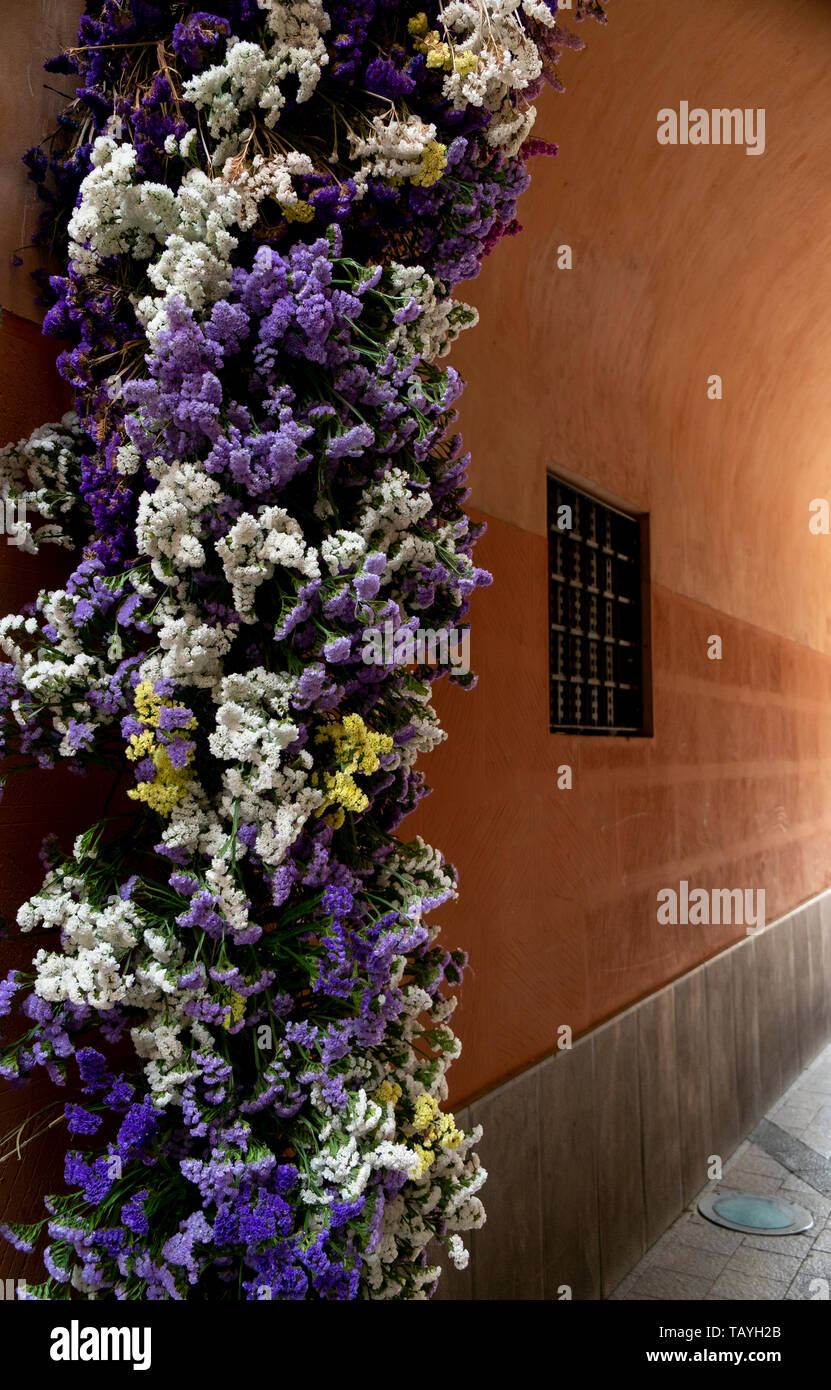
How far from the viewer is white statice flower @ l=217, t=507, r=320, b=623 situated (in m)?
1.63

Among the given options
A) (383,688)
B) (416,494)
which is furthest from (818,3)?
(383,688)

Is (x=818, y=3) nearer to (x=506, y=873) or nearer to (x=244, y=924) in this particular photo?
(x=506, y=873)

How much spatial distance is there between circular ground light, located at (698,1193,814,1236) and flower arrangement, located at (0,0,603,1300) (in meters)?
3.64

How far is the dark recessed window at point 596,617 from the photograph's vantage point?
448 centimetres

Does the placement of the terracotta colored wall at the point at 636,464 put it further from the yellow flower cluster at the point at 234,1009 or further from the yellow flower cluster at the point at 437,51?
the yellow flower cluster at the point at 437,51

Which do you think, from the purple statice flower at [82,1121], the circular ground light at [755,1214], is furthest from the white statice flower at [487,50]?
the circular ground light at [755,1214]

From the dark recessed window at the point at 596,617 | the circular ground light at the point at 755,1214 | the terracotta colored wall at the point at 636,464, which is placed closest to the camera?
the terracotta colored wall at the point at 636,464

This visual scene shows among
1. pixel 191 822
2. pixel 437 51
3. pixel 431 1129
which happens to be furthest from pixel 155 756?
pixel 437 51

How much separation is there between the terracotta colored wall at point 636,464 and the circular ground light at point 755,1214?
109cm

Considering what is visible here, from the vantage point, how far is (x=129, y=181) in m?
1.69

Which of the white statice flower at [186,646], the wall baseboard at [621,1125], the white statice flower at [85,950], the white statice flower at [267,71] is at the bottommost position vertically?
the wall baseboard at [621,1125]

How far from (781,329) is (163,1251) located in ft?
21.2

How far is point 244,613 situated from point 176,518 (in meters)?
0.17

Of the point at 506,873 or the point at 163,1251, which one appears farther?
the point at 506,873
